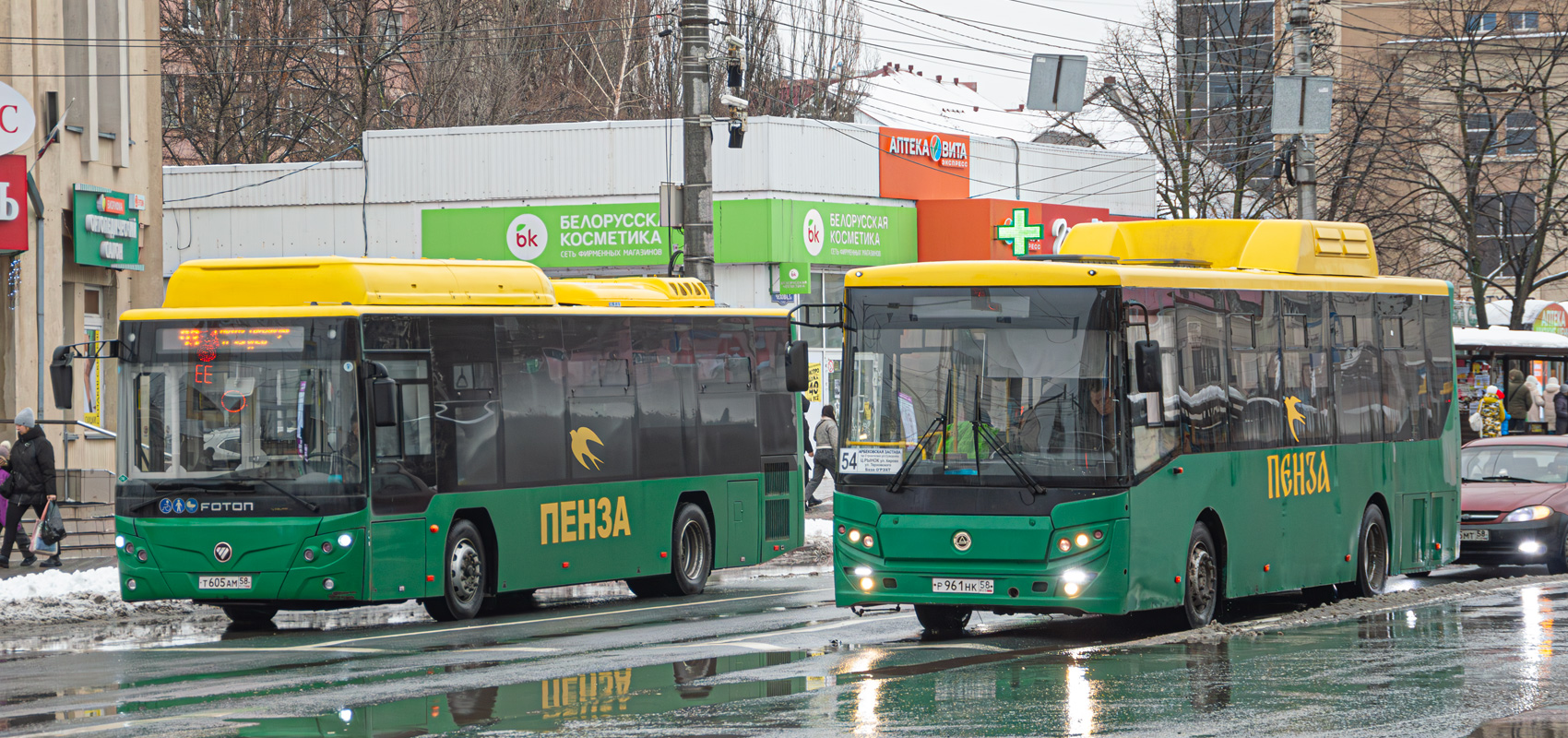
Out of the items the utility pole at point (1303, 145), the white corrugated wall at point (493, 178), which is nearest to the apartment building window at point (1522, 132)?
the white corrugated wall at point (493, 178)


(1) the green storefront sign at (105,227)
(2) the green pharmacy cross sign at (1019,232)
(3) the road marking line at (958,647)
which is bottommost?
(3) the road marking line at (958,647)

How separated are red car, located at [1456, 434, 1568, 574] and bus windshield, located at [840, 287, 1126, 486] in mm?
7825

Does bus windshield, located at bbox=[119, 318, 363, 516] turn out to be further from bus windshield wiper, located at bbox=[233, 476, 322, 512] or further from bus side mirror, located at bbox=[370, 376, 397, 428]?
bus side mirror, located at bbox=[370, 376, 397, 428]

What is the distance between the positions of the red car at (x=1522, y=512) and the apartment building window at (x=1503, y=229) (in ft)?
82.0

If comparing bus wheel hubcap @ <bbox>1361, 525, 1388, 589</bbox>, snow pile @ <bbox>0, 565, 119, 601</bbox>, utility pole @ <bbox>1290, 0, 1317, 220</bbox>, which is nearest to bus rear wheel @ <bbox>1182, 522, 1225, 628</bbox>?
bus wheel hubcap @ <bbox>1361, 525, 1388, 589</bbox>

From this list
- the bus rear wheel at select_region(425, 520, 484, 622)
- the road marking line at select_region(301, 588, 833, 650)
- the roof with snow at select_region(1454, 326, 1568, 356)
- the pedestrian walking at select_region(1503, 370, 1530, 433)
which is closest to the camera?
the road marking line at select_region(301, 588, 833, 650)

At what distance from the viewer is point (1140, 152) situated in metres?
47.6

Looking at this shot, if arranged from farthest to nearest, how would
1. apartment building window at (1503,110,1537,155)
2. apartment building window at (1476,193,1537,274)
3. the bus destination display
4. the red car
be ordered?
1. apartment building window at (1503,110,1537,155)
2. apartment building window at (1476,193,1537,274)
3. the red car
4. the bus destination display

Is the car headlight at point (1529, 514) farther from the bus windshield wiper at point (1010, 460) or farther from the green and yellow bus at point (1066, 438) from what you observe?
the bus windshield wiper at point (1010, 460)

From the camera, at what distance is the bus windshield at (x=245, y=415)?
15.4m

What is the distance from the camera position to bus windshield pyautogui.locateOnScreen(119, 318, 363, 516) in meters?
15.4

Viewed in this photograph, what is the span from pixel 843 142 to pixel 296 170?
10.9 meters

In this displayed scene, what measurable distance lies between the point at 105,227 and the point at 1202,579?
19.4 meters

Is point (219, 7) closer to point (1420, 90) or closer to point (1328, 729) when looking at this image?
point (1420, 90)
